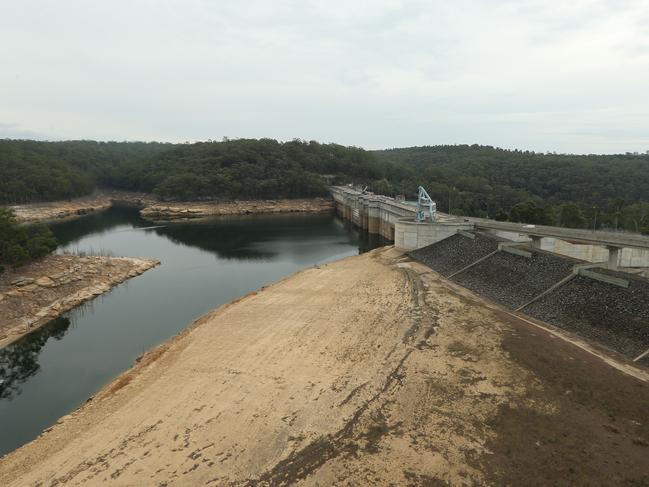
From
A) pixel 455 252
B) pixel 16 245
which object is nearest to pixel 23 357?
pixel 16 245

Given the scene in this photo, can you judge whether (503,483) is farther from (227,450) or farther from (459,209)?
(459,209)

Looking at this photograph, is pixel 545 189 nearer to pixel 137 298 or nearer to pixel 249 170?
pixel 249 170

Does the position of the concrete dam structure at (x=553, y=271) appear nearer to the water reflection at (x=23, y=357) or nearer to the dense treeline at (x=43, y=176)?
the water reflection at (x=23, y=357)

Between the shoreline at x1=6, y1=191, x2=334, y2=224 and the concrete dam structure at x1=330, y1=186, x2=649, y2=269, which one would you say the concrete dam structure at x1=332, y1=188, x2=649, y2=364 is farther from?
the shoreline at x1=6, y1=191, x2=334, y2=224

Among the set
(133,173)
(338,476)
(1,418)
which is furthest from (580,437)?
(133,173)

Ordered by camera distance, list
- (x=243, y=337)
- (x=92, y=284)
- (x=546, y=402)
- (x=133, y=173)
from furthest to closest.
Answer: (x=133, y=173)
(x=92, y=284)
(x=243, y=337)
(x=546, y=402)

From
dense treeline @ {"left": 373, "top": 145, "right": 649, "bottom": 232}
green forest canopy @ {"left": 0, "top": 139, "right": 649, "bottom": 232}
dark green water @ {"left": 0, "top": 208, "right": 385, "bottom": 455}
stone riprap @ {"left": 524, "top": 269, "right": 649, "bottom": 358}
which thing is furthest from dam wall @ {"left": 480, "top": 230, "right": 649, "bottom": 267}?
dark green water @ {"left": 0, "top": 208, "right": 385, "bottom": 455}

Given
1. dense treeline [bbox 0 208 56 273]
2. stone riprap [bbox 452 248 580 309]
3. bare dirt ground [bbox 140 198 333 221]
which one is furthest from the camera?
bare dirt ground [bbox 140 198 333 221]
